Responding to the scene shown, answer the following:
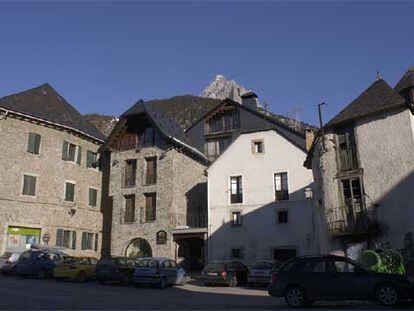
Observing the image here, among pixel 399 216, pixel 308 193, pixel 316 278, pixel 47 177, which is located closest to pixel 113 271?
pixel 316 278

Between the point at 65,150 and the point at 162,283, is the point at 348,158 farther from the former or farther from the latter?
the point at 65,150

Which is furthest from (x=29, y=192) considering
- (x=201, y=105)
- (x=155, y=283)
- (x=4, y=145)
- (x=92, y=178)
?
(x=201, y=105)

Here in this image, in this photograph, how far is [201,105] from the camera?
8369cm

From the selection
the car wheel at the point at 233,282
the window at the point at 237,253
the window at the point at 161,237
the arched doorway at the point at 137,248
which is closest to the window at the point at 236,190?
the window at the point at 237,253

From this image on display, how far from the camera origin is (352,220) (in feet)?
70.2

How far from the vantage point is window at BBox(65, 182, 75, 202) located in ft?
111

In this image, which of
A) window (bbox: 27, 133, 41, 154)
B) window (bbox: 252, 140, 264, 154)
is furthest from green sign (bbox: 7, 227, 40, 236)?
window (bbox: 252, 140, 264, 154)

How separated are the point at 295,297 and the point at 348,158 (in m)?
10.6

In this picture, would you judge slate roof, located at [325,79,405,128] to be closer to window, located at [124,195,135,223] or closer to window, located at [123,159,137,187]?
window, located at [123,159,137,187]

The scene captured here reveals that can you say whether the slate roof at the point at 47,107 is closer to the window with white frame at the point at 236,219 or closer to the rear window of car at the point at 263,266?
the window with white frame at the point at 236,219

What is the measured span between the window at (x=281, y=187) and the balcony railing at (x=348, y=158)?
869 cm

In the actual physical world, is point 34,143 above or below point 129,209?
above

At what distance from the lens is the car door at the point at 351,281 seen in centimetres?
1302

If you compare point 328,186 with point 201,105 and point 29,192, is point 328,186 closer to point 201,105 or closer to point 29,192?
point 29,192
